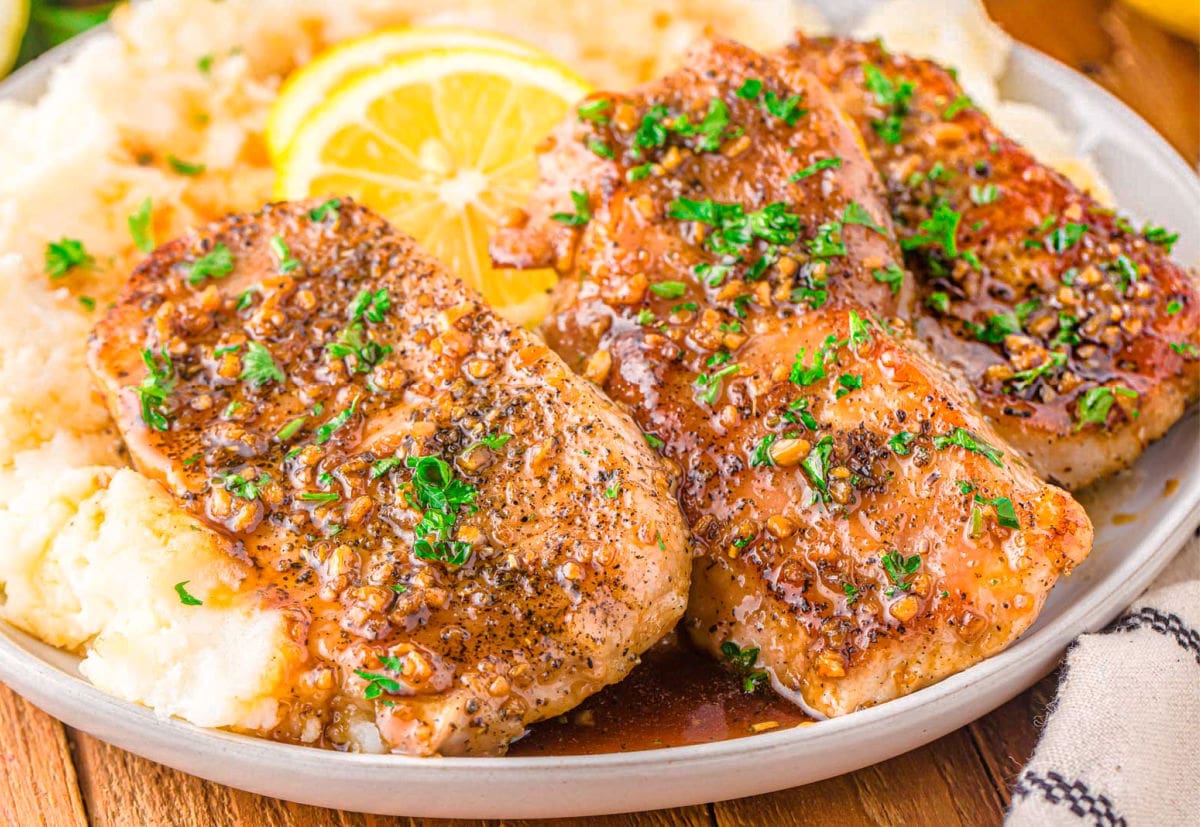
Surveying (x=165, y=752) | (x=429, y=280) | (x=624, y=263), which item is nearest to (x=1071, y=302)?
(x=624, y=263)

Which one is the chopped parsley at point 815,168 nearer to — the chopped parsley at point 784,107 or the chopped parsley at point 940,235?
the chopped parsley at point 784,107

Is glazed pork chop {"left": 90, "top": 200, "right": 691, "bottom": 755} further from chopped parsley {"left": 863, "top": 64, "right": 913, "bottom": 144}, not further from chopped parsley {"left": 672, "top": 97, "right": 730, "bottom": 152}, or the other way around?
chopped parsley {"left": 863, "top": 64, "right": 913, "bottom": 144}

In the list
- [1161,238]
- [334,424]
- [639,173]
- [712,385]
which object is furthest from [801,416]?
[1161,238]

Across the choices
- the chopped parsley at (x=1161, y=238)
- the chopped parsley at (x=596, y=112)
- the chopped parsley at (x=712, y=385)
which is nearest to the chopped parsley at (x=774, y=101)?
the chopped parsley at (x=596, y=112)

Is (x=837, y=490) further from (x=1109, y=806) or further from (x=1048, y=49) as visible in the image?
(x=1048, y=49)

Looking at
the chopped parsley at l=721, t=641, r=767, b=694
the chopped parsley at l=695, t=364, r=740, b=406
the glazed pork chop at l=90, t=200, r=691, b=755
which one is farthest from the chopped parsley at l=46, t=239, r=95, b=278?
the chopped parsley at l=721, t=641, r=767, b=694

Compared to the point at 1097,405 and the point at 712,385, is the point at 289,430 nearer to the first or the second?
the point at 712,385
